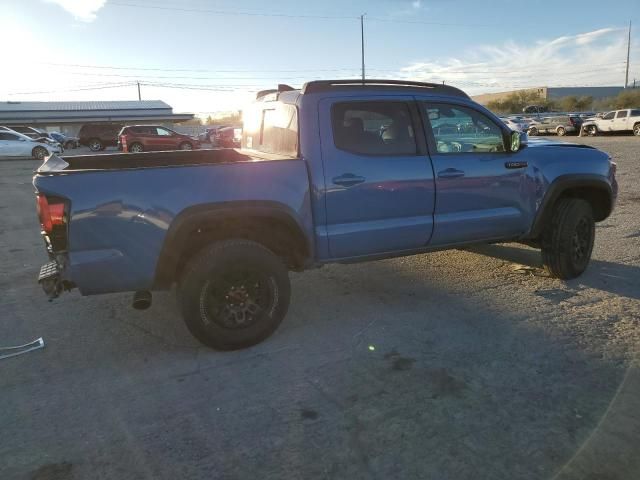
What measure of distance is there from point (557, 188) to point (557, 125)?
111ft

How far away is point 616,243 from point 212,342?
5.60 metres

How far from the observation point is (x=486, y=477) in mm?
2389

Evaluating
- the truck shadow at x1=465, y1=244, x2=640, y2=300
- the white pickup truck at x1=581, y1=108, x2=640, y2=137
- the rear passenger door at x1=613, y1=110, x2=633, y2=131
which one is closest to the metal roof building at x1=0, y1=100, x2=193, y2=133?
the white pickup truck at x1=581, y1=108, x2=640, y2=137

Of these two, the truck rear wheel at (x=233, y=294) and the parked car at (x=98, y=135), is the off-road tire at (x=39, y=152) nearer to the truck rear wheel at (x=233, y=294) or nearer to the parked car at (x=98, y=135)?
the parked car at (x=98, y=135)

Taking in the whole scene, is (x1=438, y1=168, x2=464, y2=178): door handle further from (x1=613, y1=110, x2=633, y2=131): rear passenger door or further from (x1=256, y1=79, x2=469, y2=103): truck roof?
(x1=613, y1=110, x2=633, y2=131): rear passenger door

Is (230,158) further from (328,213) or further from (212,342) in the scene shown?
(212,342)

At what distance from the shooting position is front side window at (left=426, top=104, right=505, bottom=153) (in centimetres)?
444

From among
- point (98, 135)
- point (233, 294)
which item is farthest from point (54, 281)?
point (98, 135)

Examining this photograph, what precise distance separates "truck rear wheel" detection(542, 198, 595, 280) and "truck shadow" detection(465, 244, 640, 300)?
17 centimetres

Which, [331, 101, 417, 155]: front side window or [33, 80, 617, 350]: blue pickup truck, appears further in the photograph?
[331, 101, 417, 155]: front side window

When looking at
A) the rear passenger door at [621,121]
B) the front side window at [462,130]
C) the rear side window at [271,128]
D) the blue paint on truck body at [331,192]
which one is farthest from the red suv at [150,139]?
the front side window at [462,130]

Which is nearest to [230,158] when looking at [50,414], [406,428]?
[50,414]

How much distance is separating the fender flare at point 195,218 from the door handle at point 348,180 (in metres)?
0.45

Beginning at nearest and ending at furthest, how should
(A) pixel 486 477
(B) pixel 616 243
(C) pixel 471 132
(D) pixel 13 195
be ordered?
(A) pixel 486 477
(C) pixel 471 132
(B) pixel 616 243
(D) pixel 13 195
